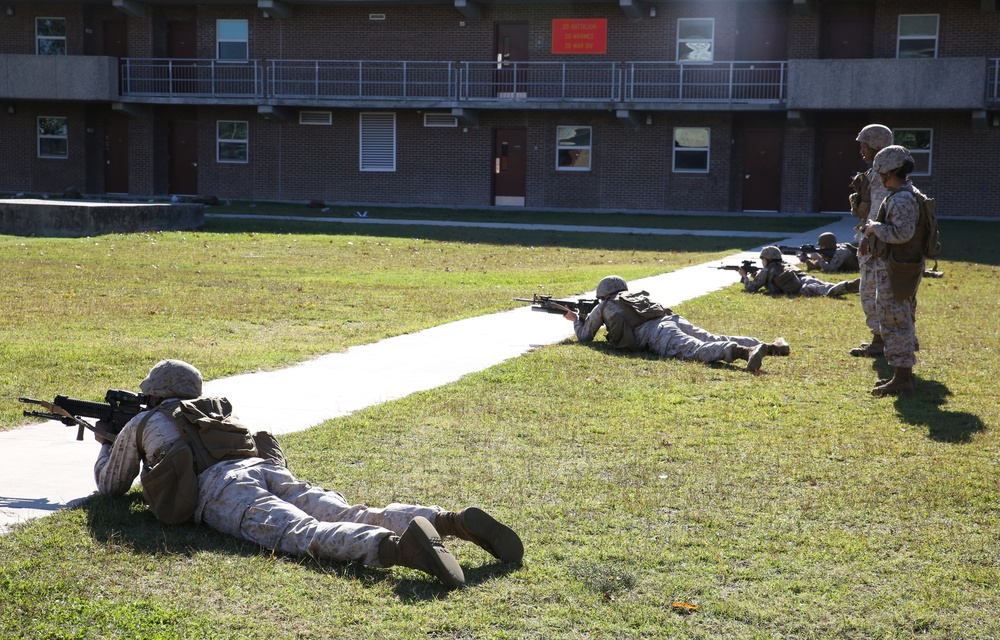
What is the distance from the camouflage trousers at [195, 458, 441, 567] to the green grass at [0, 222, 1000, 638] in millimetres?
96

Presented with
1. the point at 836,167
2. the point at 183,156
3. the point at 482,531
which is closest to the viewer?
the point at 482,531

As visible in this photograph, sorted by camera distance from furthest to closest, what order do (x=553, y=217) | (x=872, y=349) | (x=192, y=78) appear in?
1. (x=192, y=78)
2. (x=553, y=217)
3. (x=872, y=349)

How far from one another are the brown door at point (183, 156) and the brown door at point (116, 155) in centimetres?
156

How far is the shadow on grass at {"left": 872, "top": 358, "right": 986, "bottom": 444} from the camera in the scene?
25.0ft

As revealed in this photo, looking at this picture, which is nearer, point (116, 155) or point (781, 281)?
point (781, 281)

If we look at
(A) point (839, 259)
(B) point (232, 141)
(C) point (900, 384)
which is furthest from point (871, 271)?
(B) point (232, 141)

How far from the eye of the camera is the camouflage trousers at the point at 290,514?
4867 mm

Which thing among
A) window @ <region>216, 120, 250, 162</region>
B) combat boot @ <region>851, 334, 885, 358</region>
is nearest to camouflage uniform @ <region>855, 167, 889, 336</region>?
combat boot @ <region>851, 334, 885, 358</region>

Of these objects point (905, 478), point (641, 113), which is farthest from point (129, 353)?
point (641, 113)

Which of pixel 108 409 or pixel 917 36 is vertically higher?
pixel 917 36

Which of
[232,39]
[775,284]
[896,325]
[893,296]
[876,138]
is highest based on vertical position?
[232,39]

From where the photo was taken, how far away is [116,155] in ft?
132

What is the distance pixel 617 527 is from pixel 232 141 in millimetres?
35785

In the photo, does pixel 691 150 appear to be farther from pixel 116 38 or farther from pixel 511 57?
pixel 116 38
